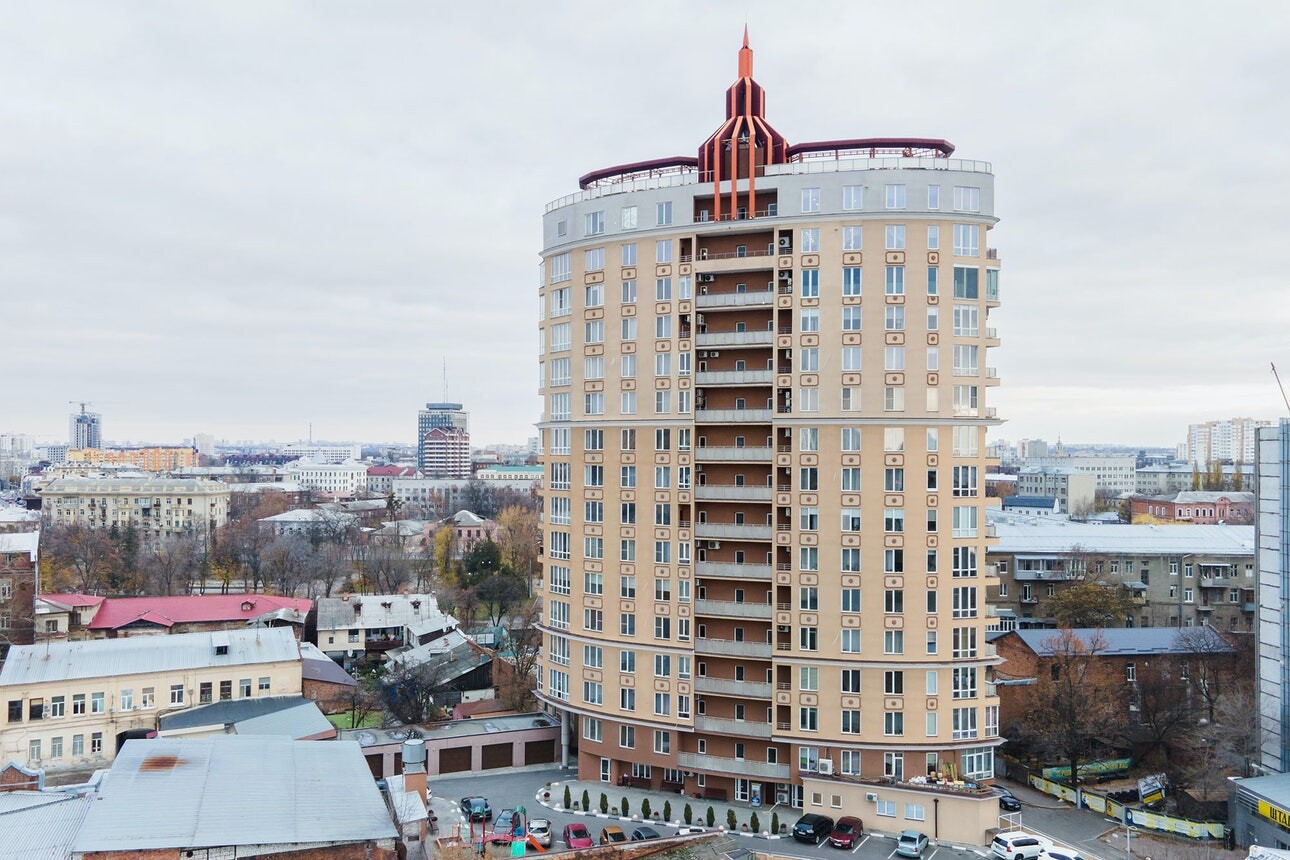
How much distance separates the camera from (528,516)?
11562 centimetres

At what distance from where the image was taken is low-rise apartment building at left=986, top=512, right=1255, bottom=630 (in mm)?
63250

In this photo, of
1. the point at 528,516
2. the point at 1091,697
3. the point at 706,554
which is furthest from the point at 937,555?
the point at 528,516

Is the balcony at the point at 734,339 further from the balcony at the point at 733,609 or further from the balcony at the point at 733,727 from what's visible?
the balcony at the point at 733,727

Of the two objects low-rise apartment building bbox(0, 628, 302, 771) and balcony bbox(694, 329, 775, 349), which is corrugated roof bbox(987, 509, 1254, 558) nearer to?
balcony bbox(694, 329, 775, 349)

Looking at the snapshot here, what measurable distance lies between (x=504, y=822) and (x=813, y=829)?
12.7 meters

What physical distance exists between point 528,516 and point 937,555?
8107 centimetres

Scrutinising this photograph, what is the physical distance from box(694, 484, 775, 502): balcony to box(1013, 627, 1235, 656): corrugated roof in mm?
19695

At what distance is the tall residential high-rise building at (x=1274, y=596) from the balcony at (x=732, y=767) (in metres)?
20.5

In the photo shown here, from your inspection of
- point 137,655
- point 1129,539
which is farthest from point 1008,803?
point 137,655

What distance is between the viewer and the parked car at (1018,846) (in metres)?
35.0

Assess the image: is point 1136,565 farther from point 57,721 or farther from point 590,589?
point 57,721

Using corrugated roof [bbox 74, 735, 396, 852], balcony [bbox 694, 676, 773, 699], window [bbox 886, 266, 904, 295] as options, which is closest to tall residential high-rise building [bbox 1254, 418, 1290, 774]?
window [bbox 886, 266, 904, 295]

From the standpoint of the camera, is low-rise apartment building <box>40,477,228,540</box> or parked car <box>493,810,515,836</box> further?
low-rise apartment building <box>40,477,228,540</box>

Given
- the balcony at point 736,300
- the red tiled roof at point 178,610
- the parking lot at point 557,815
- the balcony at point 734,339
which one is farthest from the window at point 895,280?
the red tiled roof at point 178,610
